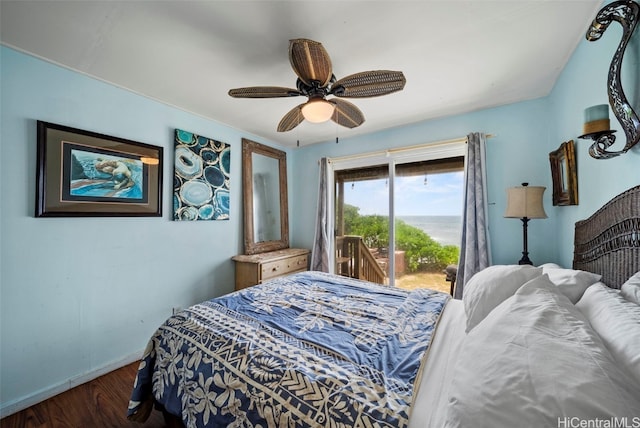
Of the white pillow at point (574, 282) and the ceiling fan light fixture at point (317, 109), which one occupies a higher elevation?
the ceiling fan light fixture at point (317, 109)

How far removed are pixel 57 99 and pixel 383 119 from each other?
2.98m

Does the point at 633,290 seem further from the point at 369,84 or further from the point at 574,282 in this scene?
the point at 369,84

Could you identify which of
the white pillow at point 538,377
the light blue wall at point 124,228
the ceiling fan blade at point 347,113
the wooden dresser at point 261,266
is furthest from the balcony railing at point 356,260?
the white pillow at point 538,377

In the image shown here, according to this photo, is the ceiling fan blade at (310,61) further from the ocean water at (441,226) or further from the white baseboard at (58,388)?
the white baseboard at (58,388)

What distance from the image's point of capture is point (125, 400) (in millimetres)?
1729

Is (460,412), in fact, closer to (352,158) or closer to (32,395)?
(32,395)

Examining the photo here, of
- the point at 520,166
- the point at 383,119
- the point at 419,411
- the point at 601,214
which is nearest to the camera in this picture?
the point at 419,411

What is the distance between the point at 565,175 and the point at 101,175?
3.74 meters

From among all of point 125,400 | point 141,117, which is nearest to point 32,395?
point 125,400

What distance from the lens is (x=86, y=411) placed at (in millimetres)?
1628

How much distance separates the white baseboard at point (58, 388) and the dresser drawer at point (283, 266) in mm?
1418

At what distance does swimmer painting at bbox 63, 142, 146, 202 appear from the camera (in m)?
1.84

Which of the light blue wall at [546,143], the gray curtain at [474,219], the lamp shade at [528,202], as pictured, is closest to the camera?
the light blue wall at [546,143]

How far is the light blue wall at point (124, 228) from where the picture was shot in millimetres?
1591
